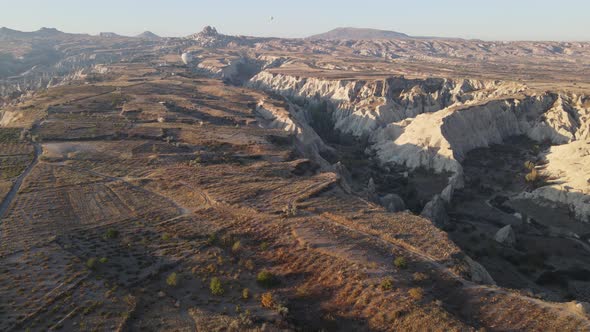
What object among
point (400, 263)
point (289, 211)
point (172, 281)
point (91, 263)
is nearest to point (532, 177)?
point (289, 211)

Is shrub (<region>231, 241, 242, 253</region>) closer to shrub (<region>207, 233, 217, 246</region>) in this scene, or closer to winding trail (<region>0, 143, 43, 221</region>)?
shrub (<region>207, 233, 217, 246</region>)

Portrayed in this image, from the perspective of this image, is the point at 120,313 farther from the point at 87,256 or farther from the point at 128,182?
the point at 128,182

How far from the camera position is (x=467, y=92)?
113m

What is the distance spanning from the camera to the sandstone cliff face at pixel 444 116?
72.2 meters

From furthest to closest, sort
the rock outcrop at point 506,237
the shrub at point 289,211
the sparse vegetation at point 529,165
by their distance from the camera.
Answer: the sparse vegetation at point 529,165
the rock outcrop at point 506,237
the shrub at point 289,211

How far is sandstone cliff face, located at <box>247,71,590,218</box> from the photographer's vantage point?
237ft

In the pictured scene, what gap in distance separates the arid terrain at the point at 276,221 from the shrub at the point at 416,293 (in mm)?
113

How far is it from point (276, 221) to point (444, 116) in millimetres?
56474

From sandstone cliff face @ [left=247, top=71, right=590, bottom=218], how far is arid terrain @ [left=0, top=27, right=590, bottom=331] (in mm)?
519

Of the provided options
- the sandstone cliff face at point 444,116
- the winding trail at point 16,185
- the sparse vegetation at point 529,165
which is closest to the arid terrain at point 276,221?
the winding trail at point 16,185

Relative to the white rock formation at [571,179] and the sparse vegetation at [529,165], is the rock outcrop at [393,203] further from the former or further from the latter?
the sparse vegetation at [529,165]

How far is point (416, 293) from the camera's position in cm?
2003

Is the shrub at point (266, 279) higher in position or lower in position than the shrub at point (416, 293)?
lower

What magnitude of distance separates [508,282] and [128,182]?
1290 inches
